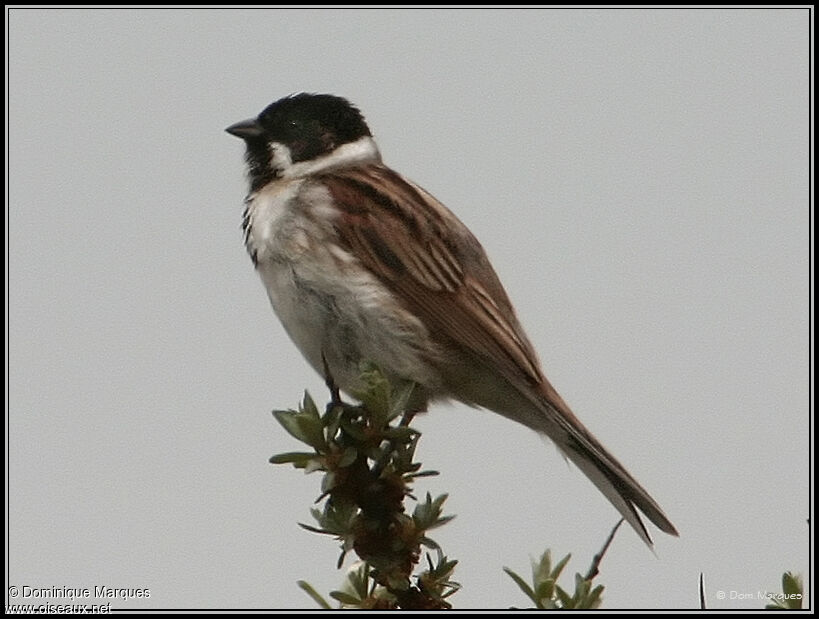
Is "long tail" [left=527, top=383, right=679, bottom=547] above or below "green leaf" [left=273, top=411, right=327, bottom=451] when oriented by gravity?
below

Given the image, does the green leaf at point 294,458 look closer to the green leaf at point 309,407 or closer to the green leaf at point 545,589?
the green leaf at point 309,407

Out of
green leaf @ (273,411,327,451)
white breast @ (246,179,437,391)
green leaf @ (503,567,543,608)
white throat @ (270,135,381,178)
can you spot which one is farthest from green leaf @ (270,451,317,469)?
white throat @ (270,135,381,178)

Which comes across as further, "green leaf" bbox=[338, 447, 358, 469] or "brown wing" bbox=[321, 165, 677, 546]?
"brown wing" bbox=[321, 165, 677, 546]

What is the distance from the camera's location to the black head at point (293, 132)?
6406 mm

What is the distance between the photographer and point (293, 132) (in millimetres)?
6484

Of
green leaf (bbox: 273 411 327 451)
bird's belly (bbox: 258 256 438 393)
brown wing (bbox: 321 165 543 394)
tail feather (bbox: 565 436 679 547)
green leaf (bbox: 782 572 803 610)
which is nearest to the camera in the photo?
green leaf (bbox: 782 572 803 610)

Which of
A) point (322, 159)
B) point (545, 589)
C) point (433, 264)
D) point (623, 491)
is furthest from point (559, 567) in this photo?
point (322, 159)

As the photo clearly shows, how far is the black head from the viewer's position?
21.0ft

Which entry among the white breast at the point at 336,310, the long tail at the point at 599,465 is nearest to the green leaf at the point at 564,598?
the long tail at the point at 599,465

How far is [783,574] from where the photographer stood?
11.3 feet

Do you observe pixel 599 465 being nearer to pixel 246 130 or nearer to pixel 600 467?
pixel 600 467

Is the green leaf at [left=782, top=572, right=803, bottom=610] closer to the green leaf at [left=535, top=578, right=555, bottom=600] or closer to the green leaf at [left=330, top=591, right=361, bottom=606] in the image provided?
the green leaf at [left=535, top=578, right=555, bottom=600]

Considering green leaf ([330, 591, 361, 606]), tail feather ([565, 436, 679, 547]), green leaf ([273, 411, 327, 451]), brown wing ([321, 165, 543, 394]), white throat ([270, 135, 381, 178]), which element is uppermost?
white throat ([270, 135, 381, 178])

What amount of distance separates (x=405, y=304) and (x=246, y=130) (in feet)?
5.43
